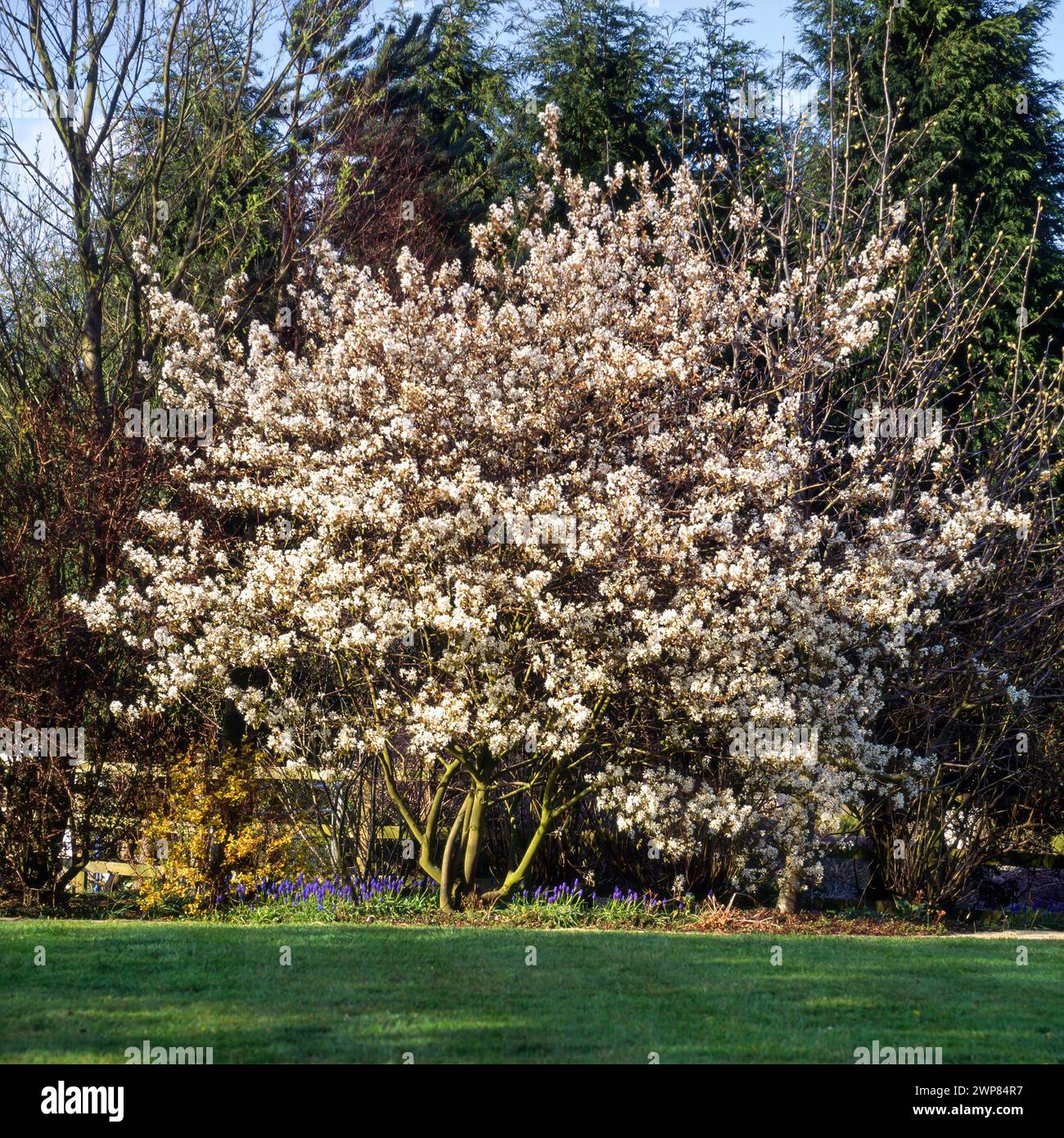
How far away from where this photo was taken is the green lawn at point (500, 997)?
5738 millimetres

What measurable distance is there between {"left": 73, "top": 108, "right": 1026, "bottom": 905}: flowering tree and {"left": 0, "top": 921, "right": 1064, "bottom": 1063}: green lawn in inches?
65.6

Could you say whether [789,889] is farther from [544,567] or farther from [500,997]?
[500,997]

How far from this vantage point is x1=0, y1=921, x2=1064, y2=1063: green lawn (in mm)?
5738

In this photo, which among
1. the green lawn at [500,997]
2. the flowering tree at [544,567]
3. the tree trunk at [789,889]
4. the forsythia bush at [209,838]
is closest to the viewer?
the green lawn at [500,997]

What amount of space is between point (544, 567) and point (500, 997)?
12.5ft

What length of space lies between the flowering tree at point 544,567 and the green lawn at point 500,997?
1.67m

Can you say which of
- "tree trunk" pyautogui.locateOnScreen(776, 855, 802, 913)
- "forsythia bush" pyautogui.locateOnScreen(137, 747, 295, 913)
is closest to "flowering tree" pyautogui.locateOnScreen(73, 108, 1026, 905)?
"tree trunk" pyautogui.locateOnScreen(776, 855, 802, 913)

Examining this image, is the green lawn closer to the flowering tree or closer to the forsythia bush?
the forsythia bush

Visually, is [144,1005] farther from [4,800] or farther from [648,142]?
[648,142]

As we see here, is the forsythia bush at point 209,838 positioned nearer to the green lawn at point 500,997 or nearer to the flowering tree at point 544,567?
the flowering tree at point 544,567

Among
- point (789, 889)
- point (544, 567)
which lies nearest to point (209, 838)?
point (544, 567)

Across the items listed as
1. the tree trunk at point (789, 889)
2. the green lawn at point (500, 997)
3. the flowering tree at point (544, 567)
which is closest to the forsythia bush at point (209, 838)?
the flowering tree at point (544, 567)

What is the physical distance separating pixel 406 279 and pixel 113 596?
364 cm

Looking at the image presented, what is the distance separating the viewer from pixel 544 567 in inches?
384
